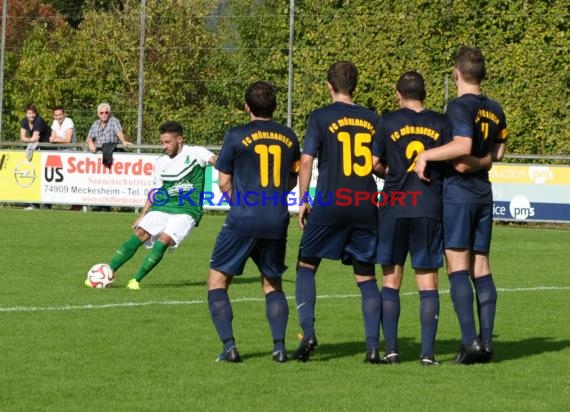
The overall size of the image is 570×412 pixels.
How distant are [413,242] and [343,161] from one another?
721 millimetres

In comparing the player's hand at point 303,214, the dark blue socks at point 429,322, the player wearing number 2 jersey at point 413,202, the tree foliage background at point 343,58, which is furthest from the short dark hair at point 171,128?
the tree foliage background at point 343,58

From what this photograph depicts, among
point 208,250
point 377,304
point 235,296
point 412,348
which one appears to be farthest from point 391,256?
point 208,250

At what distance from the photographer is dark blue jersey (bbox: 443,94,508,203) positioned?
9.11 m

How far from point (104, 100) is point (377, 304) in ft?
70.9

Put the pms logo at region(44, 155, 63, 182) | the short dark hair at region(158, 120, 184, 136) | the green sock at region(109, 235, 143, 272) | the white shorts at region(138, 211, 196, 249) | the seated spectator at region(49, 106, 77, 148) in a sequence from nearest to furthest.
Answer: the short dark hair at region(158, 120, 184, 136) < the white shorts at region(138, 211, 196, 249) < the green sock at region(109, 235, 143, 272) < the pms logo at region(44, 155, 63, 182) < the seated spectator at region(49, 106, 77, 148)

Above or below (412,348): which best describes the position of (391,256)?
above

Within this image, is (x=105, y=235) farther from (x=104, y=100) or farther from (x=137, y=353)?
(x=137, y=353)

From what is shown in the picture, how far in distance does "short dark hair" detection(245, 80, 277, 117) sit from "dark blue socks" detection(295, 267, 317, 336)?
3.92 feet

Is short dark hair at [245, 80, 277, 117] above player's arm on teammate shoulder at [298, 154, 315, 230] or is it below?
above

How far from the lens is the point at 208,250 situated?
62.1 feet

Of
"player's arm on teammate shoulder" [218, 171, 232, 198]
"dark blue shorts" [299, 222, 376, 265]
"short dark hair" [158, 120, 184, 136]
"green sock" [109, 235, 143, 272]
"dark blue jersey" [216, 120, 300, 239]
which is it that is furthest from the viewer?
"green sock" [109, 235, 143, 272]

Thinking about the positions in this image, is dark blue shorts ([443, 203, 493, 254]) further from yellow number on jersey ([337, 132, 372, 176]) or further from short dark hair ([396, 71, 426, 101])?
short dark hair ([396, 71, 426, 101])

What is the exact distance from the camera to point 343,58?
28.8 metres

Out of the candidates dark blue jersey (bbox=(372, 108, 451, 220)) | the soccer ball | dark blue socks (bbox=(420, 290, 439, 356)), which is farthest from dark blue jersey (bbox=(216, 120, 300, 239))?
the soccer ball
